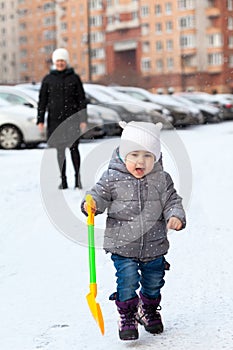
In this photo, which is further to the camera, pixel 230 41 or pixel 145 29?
pixel 145 29

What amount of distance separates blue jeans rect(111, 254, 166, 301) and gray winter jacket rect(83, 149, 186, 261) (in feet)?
0.16

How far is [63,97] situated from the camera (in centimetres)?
1016

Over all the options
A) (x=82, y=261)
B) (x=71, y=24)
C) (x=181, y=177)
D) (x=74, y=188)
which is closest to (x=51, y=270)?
(x=82, y=261)

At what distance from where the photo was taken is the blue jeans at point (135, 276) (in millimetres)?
4234

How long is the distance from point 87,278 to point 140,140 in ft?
6.09

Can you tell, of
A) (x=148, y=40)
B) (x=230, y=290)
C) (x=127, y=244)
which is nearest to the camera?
(x=127, y=244)

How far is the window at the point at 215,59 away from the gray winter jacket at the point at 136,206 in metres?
59.5

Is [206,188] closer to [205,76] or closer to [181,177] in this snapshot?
[181,177]

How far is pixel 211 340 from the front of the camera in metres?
4.27

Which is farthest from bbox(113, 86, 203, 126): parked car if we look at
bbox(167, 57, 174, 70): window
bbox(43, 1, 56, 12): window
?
bbox(167, 57, 174, 70): window

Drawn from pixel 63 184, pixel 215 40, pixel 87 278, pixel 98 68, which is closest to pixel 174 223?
pixel 87 278

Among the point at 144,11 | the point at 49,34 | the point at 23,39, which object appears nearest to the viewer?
the point at 49,34

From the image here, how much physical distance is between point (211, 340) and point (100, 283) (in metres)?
1.47

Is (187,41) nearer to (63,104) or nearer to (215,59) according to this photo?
(215,59)
